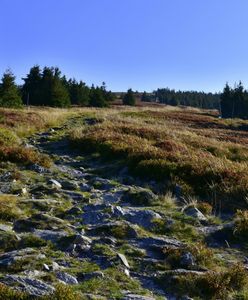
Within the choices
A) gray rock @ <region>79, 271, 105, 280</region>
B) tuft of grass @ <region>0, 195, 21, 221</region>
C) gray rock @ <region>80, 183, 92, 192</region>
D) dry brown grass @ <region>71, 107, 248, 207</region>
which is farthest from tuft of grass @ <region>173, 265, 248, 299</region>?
gray rock @ <region>80, 183, 92, 192</region>

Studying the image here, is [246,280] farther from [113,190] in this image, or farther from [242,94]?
[242,94]

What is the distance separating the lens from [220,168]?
14344mm

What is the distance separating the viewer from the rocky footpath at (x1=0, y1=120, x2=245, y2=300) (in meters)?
6.68

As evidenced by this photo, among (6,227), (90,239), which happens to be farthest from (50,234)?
(6,227)

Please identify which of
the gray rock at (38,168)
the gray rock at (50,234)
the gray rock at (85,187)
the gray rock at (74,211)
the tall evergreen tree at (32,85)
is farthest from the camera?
the tall evergreen tree at (32,85)

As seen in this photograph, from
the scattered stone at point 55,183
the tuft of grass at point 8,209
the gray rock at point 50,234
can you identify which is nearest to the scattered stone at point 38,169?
the scattered stone at point 55,183

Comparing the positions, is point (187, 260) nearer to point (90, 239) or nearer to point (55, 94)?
point (90, 239)

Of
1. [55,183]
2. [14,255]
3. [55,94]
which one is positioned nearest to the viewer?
[14,255]

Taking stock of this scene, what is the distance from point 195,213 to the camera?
10672mm

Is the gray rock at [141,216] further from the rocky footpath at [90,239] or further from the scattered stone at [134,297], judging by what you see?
the scattered stone at [134,297]

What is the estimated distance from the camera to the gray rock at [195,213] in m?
10.4

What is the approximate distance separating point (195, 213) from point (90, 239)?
3.20m

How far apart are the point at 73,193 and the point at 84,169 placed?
388 centimetres

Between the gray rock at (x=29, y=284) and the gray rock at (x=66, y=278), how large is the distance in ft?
1.11
